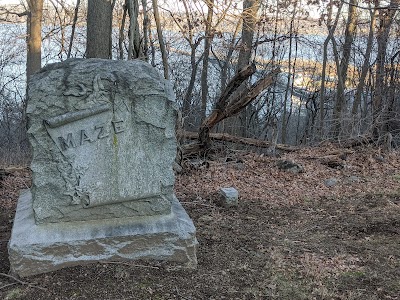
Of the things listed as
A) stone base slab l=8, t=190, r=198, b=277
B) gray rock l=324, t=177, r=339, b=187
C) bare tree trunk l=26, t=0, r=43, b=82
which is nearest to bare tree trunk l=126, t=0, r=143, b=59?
stone base slab l=8, t=190, r=198, b=277

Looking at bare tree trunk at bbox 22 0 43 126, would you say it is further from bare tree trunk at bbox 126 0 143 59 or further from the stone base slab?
the stone base slab

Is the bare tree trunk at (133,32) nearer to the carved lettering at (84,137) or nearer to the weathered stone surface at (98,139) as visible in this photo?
the weathered stone surface at (98,139)

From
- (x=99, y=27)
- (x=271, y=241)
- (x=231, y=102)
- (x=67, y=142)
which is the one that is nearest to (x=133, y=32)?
(x=99, y=27)

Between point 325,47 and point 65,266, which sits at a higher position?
point 325,47

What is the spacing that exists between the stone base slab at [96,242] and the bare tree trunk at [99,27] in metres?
3.66

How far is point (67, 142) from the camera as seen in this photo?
11.7 ft

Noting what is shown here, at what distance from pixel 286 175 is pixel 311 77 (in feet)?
32.6

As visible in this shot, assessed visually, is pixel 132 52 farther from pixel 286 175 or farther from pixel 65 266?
pixel 65 266

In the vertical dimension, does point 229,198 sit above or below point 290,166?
below

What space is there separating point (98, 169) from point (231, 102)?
Result: 12.9 feet

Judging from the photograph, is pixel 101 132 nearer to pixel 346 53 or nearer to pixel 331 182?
pixel 331 182

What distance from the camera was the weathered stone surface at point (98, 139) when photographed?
3.54 metres

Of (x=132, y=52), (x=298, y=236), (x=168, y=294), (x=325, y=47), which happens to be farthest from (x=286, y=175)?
(x=325, y=47)

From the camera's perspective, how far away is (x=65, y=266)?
353cm
